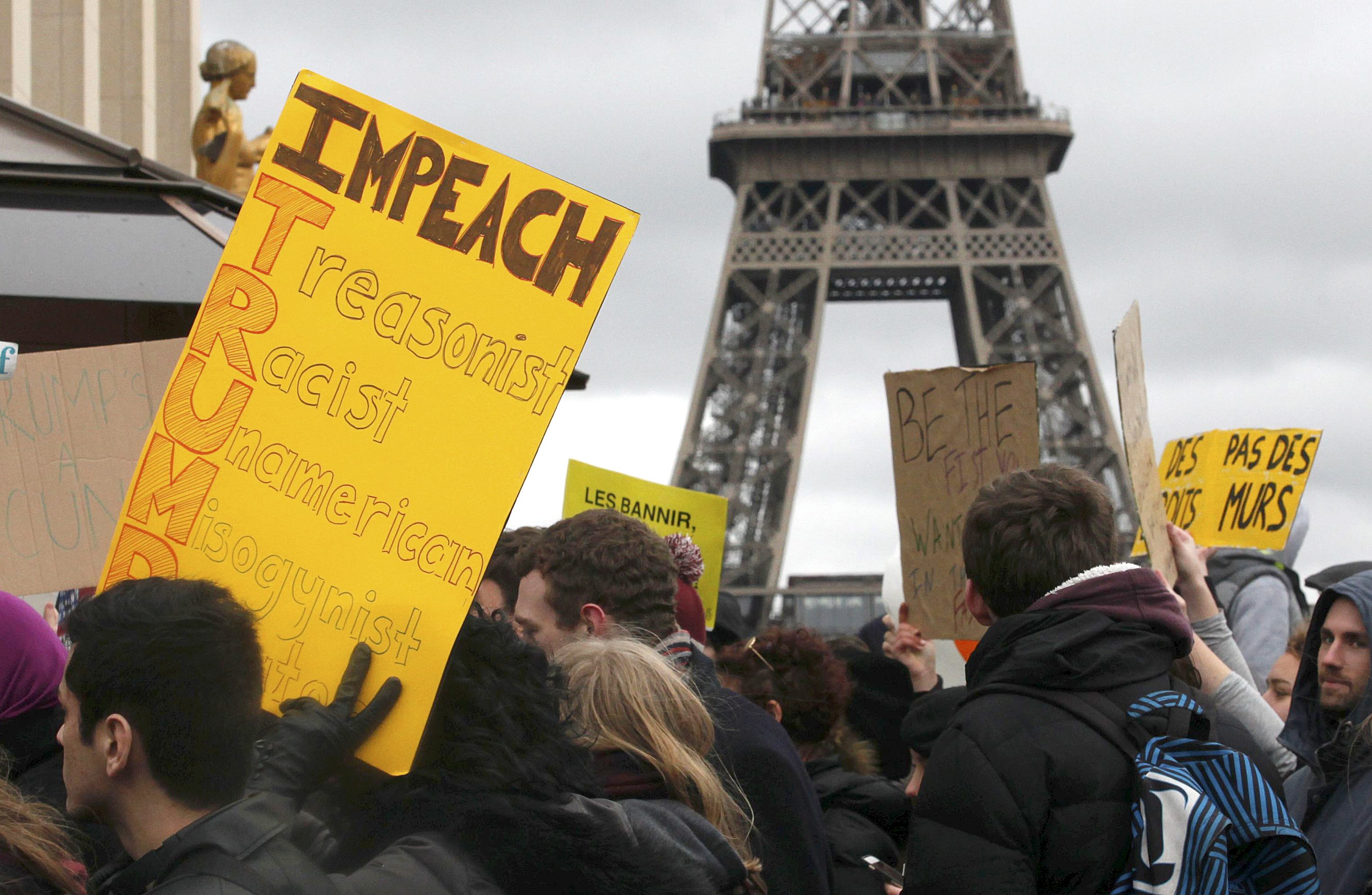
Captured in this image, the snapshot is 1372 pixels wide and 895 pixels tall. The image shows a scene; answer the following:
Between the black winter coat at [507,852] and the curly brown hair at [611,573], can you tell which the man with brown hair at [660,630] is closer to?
the curly brown hair at [611,573]

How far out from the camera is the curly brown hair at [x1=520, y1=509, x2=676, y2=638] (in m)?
3.12

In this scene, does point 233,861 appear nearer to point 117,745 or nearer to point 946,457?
point 117,745

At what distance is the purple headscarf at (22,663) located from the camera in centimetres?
275

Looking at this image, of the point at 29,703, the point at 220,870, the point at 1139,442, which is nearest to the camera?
the point at 220,870

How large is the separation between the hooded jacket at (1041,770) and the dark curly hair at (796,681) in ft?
5.50

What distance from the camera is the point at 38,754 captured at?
9.14ft

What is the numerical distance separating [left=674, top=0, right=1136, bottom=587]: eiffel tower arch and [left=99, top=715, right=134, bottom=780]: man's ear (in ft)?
122

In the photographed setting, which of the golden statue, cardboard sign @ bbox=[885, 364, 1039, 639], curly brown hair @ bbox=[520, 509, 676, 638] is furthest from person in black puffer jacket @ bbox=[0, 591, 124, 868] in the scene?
the golden statue

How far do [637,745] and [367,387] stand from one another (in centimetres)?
75

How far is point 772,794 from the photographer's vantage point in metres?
3.18

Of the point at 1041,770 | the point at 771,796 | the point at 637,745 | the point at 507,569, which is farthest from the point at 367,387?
the point at 507,569

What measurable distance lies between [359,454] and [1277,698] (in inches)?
140

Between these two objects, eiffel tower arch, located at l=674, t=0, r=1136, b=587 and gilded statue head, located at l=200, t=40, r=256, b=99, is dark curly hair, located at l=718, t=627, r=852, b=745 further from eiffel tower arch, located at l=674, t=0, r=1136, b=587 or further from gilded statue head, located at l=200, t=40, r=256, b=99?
eiffel tower arch, located at l=674, t=0, r=1136, b=587

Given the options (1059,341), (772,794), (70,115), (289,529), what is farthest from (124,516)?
(1059,341)
